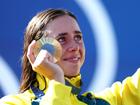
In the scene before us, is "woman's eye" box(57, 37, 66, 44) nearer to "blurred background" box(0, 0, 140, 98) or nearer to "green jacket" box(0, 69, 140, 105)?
"green jacket" box(0, 69, 140, 105)

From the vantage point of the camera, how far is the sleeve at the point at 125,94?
149cm

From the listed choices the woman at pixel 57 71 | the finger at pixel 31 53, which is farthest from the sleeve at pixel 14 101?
the finger at pixel 31 53

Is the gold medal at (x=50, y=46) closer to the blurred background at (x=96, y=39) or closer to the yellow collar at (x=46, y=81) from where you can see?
the yellow collar at (x=46, y=81)

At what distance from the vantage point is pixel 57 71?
1.32m

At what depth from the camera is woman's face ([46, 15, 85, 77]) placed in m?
1.36

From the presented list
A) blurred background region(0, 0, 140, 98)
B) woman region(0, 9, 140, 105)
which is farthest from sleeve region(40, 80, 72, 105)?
blurred background region(0, 0, 140, 98)

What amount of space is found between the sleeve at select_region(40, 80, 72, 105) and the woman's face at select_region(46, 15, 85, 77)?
0.07 m

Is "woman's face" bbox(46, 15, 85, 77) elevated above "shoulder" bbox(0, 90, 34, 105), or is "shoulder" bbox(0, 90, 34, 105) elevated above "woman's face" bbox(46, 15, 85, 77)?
"woman's face" bbox(46, 15, 85, 77)

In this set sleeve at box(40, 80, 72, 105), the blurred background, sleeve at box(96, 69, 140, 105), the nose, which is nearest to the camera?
sleeve at box(40, 80, 72, 105)

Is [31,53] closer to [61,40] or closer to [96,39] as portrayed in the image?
[61,40]

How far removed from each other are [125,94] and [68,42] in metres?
0.28

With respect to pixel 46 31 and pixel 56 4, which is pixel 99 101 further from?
pixel 56 4

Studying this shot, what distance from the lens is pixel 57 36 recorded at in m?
1.39

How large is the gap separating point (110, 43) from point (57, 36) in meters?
0.75
